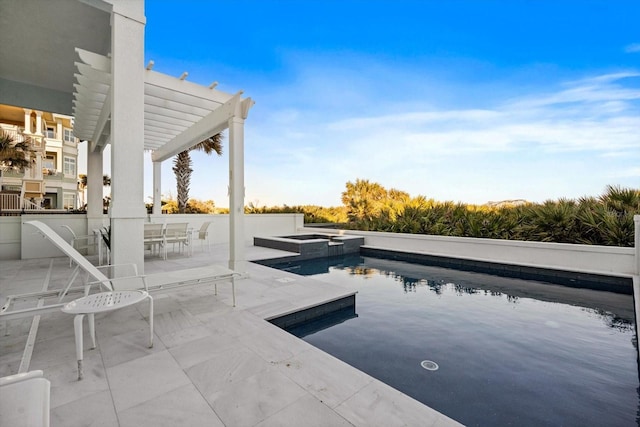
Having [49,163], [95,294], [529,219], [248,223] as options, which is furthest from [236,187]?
[49,163]

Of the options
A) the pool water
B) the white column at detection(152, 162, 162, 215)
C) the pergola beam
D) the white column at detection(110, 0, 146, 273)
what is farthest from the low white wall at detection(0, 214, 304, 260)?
the pool water

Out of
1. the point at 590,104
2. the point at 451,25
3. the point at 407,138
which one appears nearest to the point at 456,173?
the point at 407,138

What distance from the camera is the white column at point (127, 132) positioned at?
157 inches

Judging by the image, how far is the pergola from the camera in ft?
13.2

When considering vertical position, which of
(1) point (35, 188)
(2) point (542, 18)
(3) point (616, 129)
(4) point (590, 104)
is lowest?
(1) point (35, 188)

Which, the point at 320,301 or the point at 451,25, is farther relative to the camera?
the point at 451,25

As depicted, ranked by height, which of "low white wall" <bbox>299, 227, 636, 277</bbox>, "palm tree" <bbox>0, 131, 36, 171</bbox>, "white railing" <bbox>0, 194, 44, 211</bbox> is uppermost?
"palm tree" <bbox>0, 131, 36, 171</bbox>

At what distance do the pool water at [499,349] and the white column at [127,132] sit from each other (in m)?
2.68

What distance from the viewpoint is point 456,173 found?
17.6 m

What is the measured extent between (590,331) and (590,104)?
498 inches

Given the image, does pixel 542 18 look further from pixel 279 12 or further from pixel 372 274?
pixel 372 274

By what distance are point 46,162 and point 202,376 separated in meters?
31.8

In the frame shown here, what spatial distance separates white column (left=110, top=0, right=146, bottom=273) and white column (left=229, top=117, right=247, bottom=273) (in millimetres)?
1530

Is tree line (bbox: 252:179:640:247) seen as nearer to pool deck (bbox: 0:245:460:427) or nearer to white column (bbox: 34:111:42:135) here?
pool deck (bbox: 0:245:460:427)
